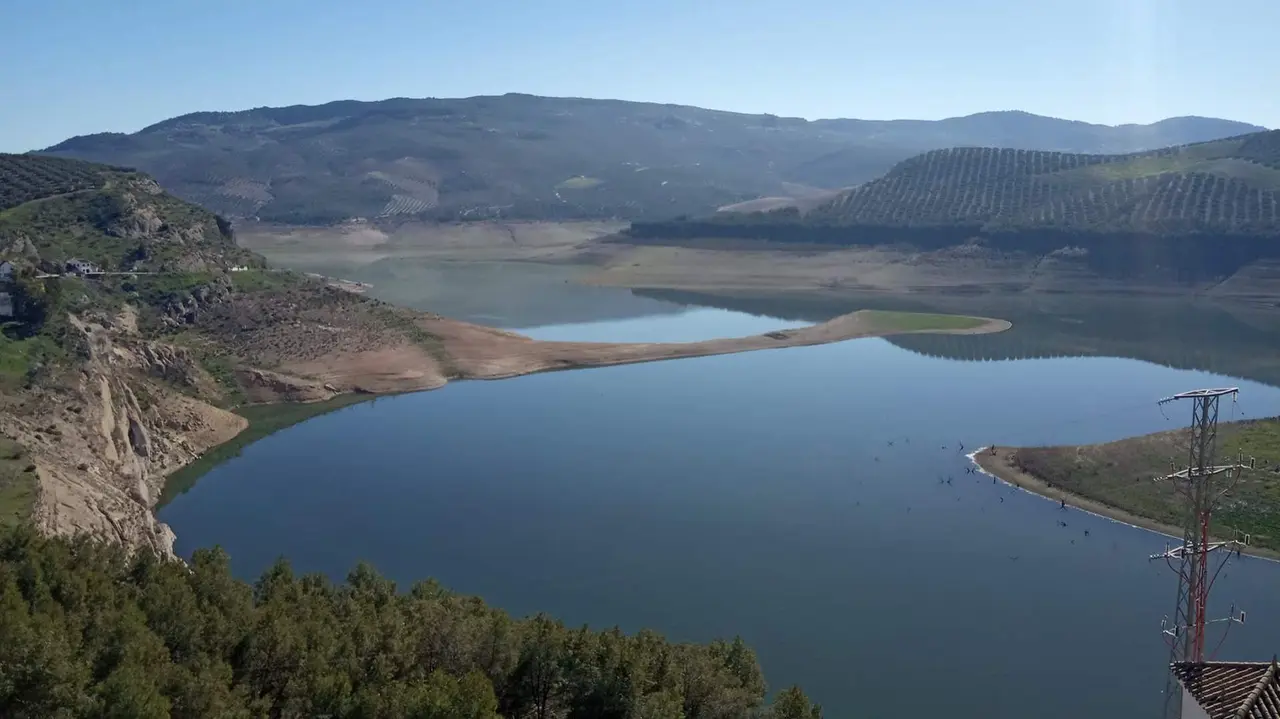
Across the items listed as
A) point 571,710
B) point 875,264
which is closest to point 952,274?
point 875,264

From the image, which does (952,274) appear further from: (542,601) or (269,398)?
(542,601)

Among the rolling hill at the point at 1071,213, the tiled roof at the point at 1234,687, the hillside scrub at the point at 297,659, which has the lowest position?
the hillside scrub at the point at 297,659

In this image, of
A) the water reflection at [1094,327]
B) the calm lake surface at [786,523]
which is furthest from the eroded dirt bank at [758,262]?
the calm lake surface at [786,523]

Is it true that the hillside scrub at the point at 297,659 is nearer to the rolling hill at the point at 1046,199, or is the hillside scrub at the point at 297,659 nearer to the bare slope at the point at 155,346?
the bare slope at the point at 155,346

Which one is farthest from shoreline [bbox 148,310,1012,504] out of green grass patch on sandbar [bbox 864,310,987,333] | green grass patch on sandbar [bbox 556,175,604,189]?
green grass patch on sandbar [bbox 556,175,604,189]

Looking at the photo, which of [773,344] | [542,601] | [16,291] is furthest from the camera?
[773,344]

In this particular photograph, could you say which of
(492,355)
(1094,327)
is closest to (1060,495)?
(492,355)

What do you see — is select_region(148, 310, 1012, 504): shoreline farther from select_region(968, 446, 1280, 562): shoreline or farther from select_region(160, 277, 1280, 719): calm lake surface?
select_region(968, 446, 1280, 562): shoreline
